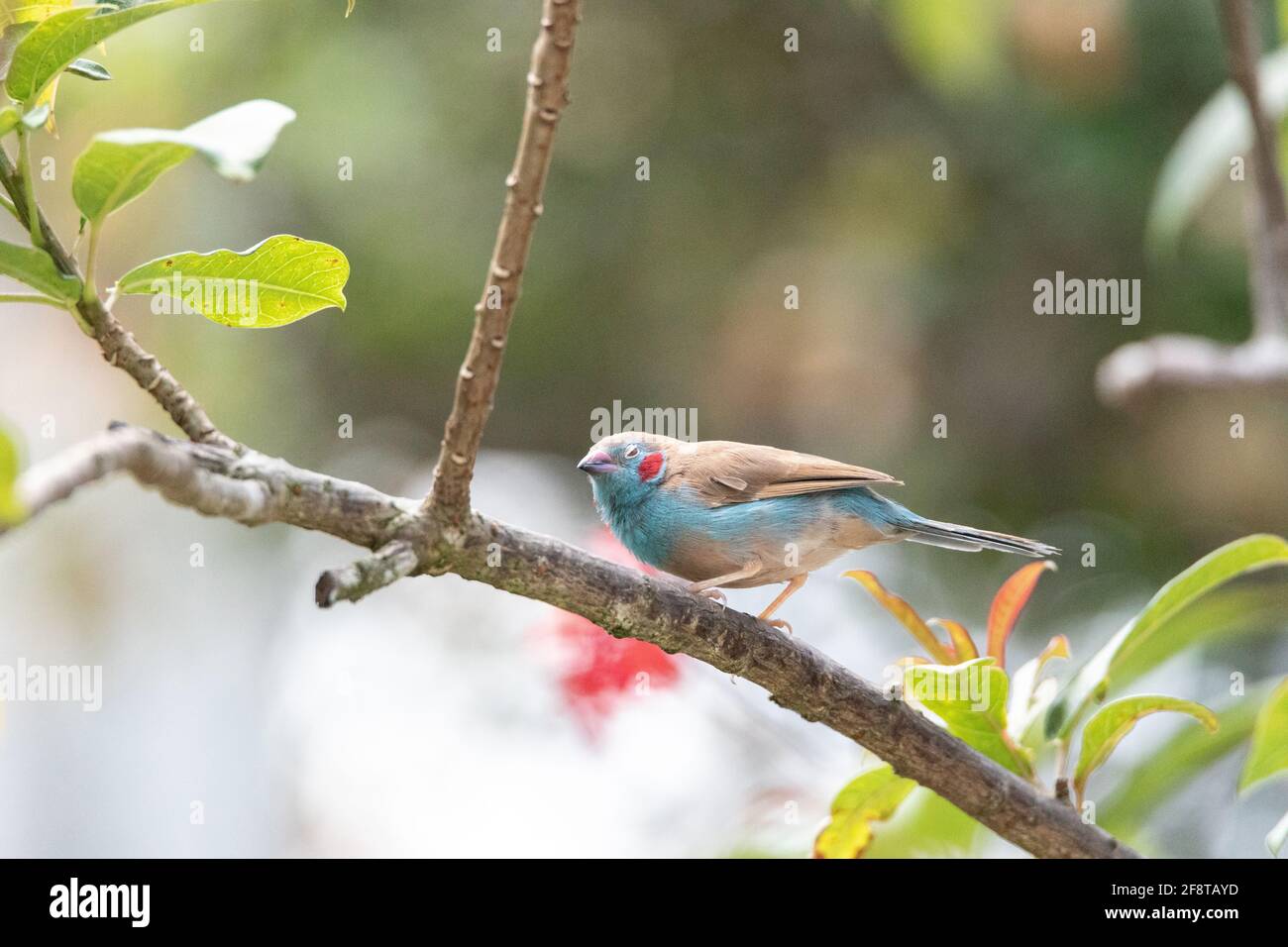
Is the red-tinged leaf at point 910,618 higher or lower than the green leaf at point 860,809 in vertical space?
Answer: higher

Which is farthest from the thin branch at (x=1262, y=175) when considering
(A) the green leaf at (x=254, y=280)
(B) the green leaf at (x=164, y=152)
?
(B) the green leaf at (x=164, y=152)

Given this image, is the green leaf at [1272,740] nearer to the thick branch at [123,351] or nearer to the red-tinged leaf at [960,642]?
the red-tinged leaf at [960,642]

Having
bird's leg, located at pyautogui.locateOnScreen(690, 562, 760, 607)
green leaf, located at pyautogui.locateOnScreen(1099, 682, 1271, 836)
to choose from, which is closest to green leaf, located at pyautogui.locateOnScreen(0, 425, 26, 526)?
bird's leg, located at pyautogui.locateOnScreen(690, 562, 760, 607)

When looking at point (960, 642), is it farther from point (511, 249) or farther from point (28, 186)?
point (28, 186)

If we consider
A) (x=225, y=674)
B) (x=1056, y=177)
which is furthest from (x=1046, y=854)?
(x=225, y=674)

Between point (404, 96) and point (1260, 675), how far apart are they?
4.64 m

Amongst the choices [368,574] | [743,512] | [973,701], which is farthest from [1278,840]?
[368,574]

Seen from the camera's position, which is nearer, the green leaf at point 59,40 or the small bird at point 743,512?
the green leaf at point 59,40

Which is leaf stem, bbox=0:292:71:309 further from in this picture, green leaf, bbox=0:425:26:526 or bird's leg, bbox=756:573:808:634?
bird's leg, bbox=756:573:808:634

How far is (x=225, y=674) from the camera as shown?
294 inches

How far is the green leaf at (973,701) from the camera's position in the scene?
2.35 metres

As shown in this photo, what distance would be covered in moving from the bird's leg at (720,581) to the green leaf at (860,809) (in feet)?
1.58

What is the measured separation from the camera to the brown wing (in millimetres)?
3078

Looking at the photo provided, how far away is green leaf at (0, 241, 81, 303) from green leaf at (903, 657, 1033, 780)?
5.20 feet
